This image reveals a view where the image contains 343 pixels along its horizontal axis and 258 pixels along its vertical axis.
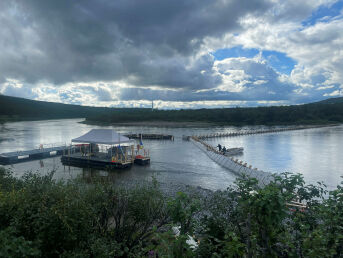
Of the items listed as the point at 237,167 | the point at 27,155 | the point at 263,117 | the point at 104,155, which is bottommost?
the point at 237,167

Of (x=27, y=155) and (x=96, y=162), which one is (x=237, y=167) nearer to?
(x=96, y=162)

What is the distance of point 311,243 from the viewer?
12.3 feet

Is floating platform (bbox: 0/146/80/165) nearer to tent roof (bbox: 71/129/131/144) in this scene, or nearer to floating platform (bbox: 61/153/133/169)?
floating platform (bbox: 61/153/133/169)

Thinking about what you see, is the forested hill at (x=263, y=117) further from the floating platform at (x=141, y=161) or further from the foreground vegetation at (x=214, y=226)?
the foreground vegetation at (x=214, y=226)

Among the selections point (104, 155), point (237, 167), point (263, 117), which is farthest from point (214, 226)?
point (263, 117)

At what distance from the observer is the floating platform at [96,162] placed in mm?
26281

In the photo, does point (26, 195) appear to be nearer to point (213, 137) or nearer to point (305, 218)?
point (305, 218)

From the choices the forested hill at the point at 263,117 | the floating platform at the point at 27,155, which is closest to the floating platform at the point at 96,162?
the floating platform at the point at 27,155

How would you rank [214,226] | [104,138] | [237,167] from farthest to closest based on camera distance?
[104,138], [237,167], [214,226]

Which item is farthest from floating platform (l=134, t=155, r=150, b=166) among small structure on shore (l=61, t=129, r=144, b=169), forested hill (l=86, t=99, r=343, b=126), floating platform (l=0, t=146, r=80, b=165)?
forested hill (l=86, t=99, r=343, b=126)

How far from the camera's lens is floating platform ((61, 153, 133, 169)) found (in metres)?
26.3

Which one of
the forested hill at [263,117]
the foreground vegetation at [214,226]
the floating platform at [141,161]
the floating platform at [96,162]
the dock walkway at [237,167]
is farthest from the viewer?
the forested hill at [263,117]

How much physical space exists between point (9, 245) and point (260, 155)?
119ft

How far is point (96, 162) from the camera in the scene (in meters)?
27.3
